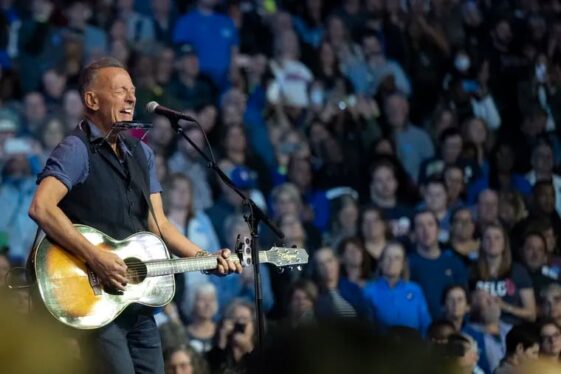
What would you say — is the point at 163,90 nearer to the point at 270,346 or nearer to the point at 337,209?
the point at 337,209

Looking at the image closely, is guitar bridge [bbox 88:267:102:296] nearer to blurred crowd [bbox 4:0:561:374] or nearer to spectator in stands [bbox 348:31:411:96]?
blurred crowd [bbox 4:0:561:374]

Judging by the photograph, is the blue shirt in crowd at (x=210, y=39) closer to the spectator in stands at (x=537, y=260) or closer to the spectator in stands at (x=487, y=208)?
the spectator in stands at (x=487, y=208)

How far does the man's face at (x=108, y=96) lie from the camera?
4305mm

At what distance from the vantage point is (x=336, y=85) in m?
9.22

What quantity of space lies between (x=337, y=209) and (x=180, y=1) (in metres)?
2.50

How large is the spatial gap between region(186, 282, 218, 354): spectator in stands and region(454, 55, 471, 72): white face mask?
3.76m

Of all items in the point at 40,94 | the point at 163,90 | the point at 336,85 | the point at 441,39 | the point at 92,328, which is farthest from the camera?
the point at 441,39

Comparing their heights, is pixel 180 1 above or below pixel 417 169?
above

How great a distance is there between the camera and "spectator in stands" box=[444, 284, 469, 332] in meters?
7.46

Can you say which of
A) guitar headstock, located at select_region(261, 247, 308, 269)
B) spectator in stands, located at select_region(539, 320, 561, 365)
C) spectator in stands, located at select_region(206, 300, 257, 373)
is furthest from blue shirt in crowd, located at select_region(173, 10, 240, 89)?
guitar headstock, located at select_region(261, 247, 308, 269)

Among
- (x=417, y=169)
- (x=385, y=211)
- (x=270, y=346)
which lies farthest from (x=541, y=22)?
(x=270, y=346)

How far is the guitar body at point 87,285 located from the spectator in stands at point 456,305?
360 centimetres

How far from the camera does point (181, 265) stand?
4.30 meters

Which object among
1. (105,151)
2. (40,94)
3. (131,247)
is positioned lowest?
(131,247)
